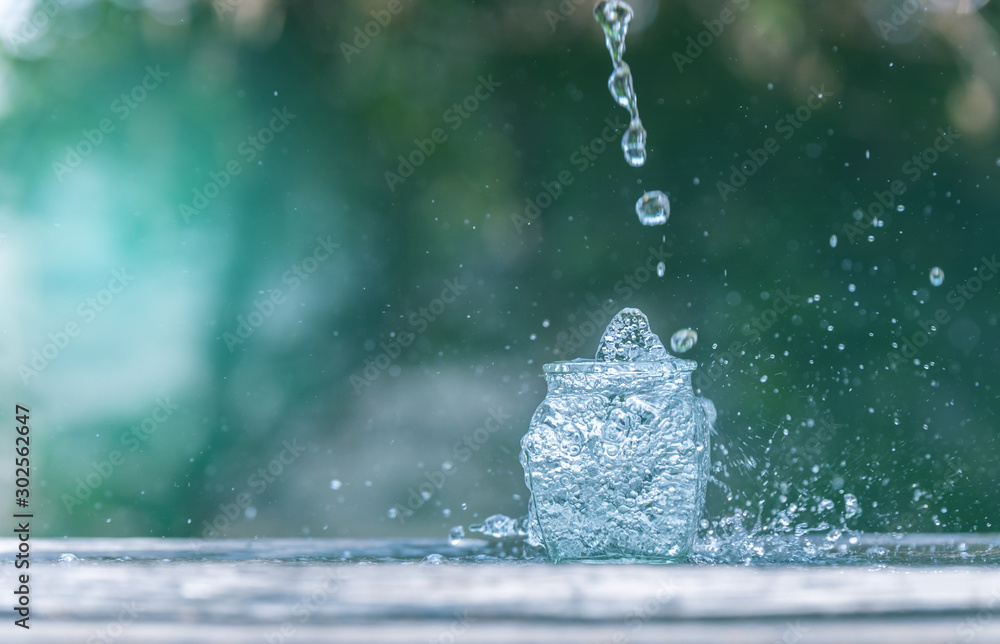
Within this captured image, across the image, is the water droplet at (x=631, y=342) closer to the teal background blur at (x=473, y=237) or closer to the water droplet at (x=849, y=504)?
the water droplet at (x=849, y=504)

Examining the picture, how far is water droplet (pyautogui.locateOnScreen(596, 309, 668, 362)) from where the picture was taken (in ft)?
3.84

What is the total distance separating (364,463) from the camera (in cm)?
272

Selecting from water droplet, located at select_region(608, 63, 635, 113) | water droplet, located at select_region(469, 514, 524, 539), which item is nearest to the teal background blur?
water droplet, located at select_region(608, 63, 635, 113)

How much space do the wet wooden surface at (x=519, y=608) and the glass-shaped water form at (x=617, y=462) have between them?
0.34 m

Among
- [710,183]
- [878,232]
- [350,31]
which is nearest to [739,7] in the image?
[710,183]

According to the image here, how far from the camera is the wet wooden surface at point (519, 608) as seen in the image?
0.53 meters

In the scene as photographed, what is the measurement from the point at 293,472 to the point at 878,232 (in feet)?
5.60

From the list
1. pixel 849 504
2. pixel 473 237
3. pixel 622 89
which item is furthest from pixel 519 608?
pixel 473 237

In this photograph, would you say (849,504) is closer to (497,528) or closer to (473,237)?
(497,528)

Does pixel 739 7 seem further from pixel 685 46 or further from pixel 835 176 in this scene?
pixel 835 176

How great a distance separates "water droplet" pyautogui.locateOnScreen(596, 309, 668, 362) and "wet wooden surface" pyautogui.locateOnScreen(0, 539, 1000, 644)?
577 millimetres

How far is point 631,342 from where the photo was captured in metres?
1.18

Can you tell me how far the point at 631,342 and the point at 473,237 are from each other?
1640 mm

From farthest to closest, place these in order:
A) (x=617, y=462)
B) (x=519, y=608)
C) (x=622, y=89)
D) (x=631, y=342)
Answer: (x=622, y=89), (x=631, y=342), (x=617, y=462), (x=519, y=608)
